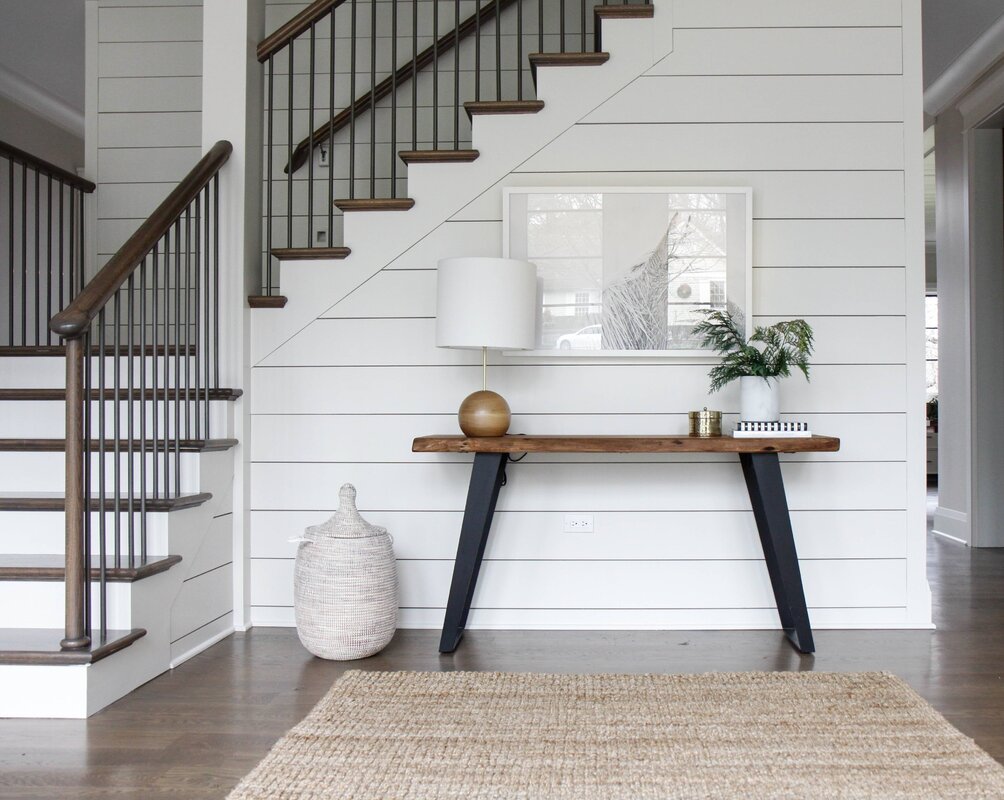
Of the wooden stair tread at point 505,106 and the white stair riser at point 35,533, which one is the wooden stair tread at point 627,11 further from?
the white stair riser at point 35,533

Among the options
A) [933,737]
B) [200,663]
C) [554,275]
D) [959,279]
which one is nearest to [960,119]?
[959,279]

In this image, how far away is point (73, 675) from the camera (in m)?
2.37

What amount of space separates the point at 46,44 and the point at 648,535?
5024 mm

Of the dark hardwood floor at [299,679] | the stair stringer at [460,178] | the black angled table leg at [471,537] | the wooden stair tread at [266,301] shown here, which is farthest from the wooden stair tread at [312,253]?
the dark hardwood floor at [299,679]

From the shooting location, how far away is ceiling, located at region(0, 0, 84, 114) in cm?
502

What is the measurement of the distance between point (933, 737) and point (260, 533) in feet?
8.10

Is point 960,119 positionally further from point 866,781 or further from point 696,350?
point 866,781

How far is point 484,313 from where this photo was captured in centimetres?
298

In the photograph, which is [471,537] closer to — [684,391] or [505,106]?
[684,391]

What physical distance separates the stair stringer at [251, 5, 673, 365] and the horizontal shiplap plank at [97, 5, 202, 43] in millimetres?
2123

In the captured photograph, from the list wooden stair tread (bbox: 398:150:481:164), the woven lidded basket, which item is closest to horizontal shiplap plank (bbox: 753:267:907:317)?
wooden stair tread (bbox: 398:150:481:164)

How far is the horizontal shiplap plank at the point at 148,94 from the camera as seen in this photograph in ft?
15.4

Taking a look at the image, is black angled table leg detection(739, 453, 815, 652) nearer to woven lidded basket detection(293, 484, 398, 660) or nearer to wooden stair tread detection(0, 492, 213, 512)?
woven lidded basket detection(293, 484, 398, 660)

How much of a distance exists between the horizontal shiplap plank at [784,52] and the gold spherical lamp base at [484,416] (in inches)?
60.1
